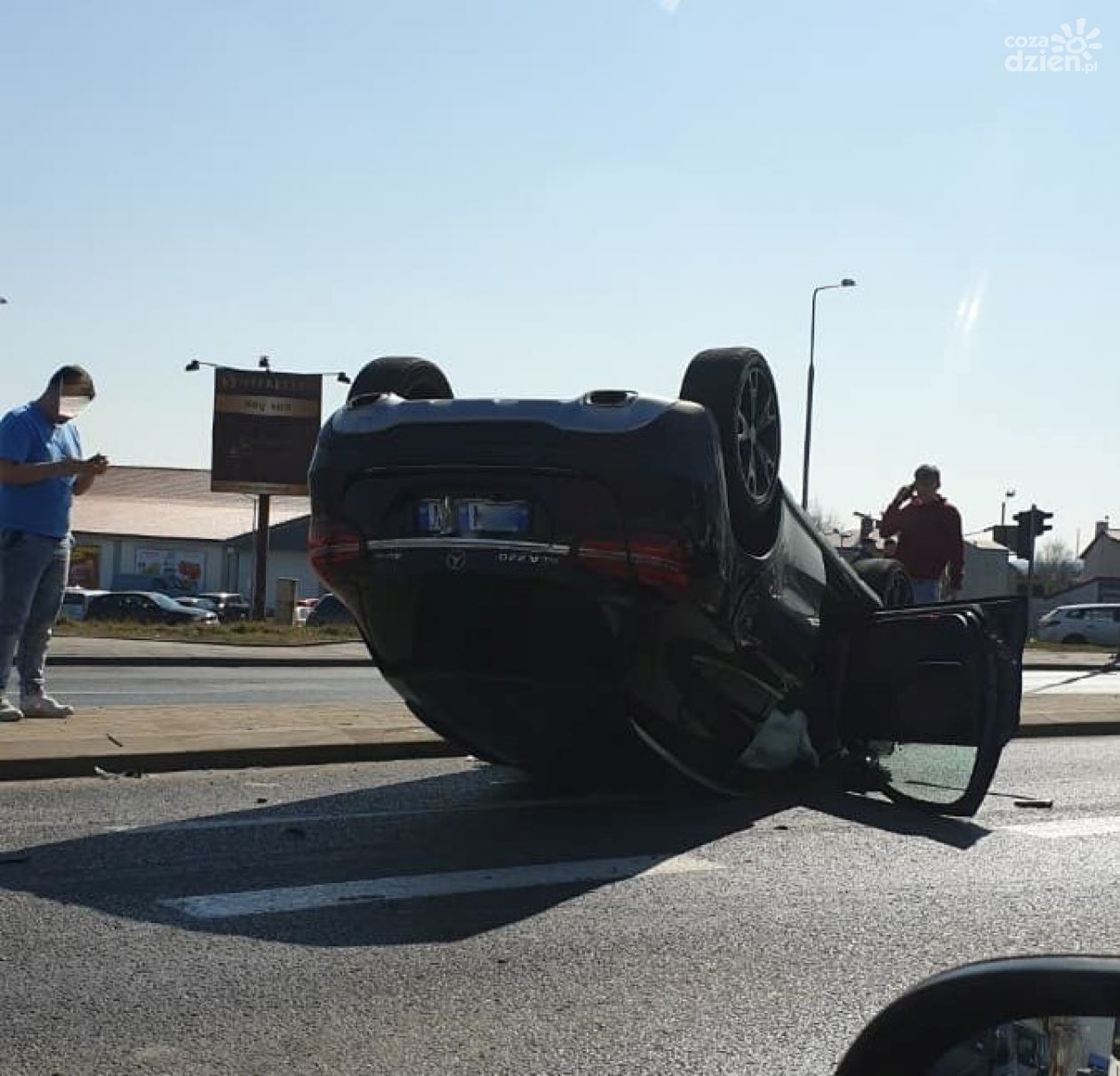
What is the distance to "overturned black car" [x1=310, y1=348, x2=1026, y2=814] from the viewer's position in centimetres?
506

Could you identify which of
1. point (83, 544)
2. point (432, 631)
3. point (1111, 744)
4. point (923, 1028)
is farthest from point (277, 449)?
point (923, 1028)

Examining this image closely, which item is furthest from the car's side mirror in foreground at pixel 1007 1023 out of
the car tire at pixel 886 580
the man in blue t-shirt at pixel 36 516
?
the man in blue t-shirt at pixel 36 516

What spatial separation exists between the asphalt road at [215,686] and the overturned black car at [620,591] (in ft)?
15.5

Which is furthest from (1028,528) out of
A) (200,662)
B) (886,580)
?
(886,580)

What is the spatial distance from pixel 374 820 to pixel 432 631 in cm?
90

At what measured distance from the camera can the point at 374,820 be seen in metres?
5.95

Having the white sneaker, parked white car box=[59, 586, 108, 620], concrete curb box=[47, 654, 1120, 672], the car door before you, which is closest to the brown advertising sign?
parked white car box=[59, 586, 108, 620]

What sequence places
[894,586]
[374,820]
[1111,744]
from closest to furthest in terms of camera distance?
[374,820] < [894,586] < [1111,744]

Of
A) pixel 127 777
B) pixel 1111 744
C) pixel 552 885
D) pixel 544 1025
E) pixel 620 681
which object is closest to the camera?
pixel 544 1025

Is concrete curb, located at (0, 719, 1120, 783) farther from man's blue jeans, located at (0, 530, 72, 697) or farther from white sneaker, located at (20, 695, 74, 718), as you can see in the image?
white sneaker, located at (20, 695, 74, 718)

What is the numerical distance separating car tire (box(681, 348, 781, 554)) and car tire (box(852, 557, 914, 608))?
153cm

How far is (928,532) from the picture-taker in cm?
1026

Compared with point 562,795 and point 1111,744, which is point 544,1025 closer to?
point 562,795

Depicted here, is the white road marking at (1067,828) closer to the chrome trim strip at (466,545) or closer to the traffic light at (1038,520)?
the chrome trim strip at (466,545)
